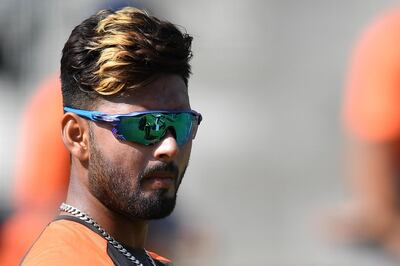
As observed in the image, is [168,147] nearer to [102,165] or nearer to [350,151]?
[102,165]

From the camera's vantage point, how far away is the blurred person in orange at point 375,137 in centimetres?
413

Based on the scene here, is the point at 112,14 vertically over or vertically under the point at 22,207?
over

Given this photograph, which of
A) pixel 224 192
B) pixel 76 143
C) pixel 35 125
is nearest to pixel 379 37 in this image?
pixel 35 125

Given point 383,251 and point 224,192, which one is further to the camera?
point 224,192

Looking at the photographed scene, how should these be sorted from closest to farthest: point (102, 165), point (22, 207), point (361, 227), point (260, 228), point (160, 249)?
point (102, 165) < point (361, 227) < point (22, 207) < point (160, 249) < point (260, 228)

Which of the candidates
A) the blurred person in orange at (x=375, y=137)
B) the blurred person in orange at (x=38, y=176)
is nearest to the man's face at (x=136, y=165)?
the blurred person in orange at (x=375, y=137)

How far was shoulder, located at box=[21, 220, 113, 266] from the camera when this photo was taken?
2.58m

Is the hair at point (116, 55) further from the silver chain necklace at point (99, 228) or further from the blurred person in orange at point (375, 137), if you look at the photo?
the blurred person in orange at point (375, 137)

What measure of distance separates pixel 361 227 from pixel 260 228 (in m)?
4.82

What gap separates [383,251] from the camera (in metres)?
4.25

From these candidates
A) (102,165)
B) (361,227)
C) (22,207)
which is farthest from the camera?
(22,207)

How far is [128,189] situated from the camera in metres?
2.82

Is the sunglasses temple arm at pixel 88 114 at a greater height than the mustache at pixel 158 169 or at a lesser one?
greater

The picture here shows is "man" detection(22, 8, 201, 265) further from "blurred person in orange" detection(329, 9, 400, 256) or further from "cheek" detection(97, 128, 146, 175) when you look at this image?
"blurred person in orange" detection(329, 9, 400, 256)
